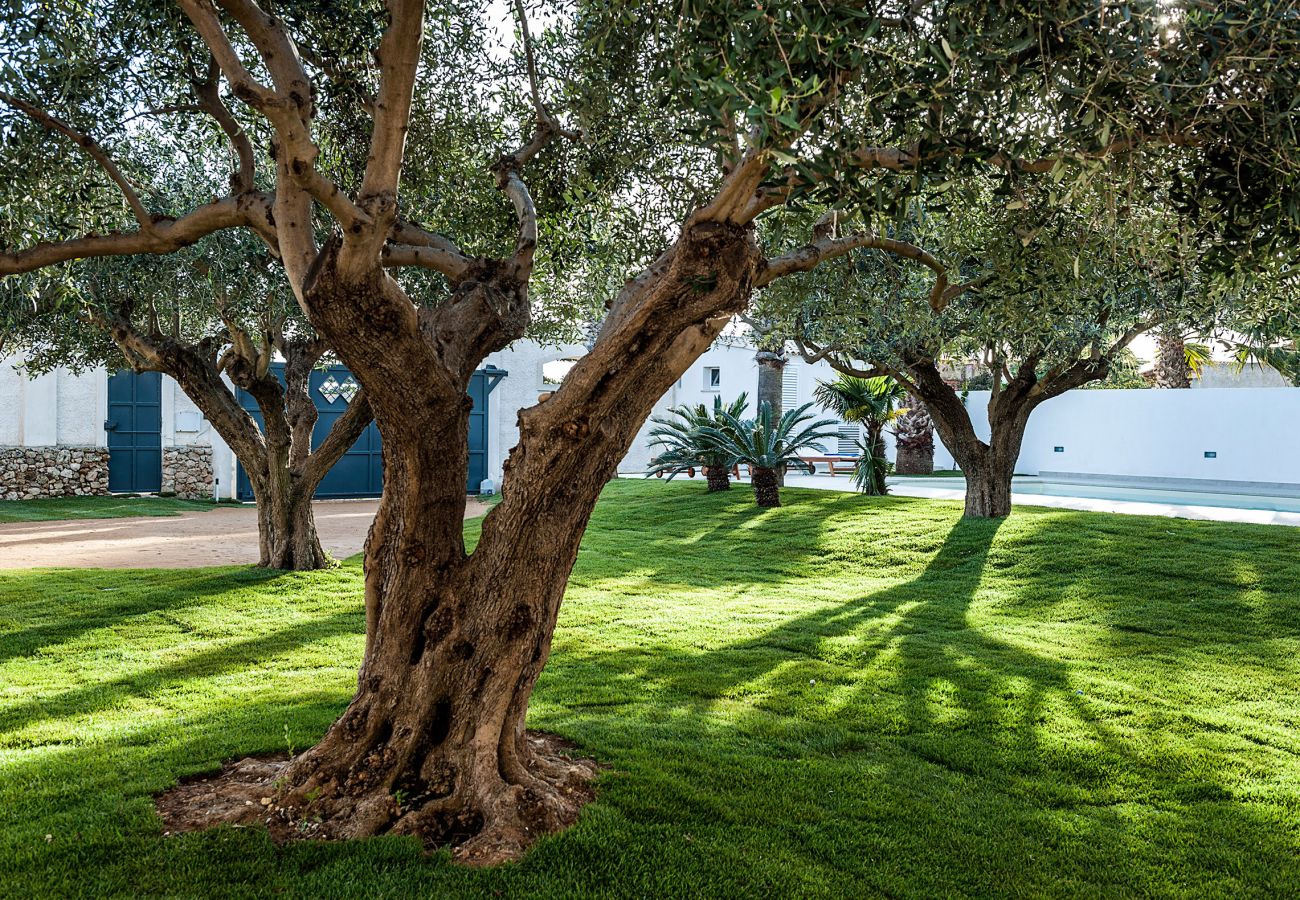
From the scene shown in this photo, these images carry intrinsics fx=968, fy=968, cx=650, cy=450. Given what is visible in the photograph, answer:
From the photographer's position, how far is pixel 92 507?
75.2ft

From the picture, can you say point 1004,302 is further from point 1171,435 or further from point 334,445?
point 1171,435

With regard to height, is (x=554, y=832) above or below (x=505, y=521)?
below

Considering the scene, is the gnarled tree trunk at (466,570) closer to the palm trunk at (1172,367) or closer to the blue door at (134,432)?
the blue door at (134,432)

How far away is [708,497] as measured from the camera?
19.8 metres

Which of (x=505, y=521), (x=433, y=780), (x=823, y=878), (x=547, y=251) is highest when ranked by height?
(x=547, y=251)

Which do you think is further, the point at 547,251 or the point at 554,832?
the point at 547,251

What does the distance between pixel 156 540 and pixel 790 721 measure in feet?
46.9

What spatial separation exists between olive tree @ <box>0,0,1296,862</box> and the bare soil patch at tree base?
0.02 m

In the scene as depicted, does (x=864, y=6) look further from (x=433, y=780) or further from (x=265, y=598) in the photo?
(x=265, y=598)

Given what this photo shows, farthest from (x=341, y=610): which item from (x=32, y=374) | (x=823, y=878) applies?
(x=32, y=374)

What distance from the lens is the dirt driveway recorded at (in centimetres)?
1425

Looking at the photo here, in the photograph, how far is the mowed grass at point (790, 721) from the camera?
13.3 ft

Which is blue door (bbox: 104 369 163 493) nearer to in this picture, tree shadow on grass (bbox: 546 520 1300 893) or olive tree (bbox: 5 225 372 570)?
olive tree (bbox: 5 225 372 570)

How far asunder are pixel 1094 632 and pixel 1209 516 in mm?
7791
